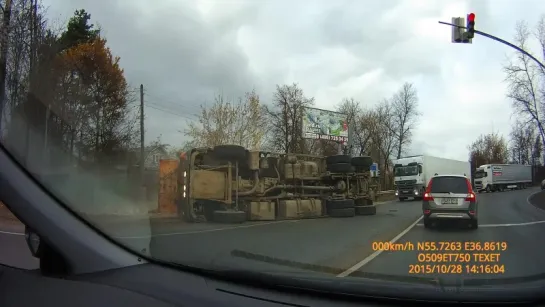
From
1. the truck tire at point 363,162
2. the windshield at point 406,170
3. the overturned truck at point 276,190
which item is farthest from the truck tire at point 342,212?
the windshield at point 406,170

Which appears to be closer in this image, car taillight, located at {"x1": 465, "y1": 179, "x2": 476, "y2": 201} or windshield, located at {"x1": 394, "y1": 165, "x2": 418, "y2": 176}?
windshield, located at {"x1": 394, "y1": 165, "x2": 418, "y2": 176}

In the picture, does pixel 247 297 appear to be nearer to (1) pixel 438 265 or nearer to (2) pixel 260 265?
(2) pixel 260 265

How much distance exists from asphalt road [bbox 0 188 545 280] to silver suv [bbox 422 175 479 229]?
0.48 ft

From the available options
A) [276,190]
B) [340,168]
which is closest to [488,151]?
[340,168]

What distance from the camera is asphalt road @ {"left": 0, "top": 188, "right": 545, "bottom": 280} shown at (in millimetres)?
3271

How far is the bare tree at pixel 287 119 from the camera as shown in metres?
3.94

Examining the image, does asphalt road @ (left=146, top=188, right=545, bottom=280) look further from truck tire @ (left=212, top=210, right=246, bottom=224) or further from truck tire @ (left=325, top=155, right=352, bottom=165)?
truck tire @ (left=325, top=155, right=352, bottom=165)

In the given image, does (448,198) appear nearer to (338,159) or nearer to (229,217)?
(338,159)

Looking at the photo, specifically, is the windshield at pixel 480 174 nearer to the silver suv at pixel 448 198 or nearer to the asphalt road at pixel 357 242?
Answer: the silver suv at pixel 448 198

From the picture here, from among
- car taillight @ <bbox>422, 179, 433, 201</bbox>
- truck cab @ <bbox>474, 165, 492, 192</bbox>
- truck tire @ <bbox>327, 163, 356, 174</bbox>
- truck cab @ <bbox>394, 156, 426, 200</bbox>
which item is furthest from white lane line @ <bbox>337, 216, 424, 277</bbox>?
truck tire @ <bbox>327, 163, 356, 174</bbox>

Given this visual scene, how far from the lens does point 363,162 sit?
20.7 feet

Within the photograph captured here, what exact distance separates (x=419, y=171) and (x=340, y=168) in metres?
1.69

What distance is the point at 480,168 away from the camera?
556 centimetres

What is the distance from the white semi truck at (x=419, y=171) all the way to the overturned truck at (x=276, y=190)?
2.50ft
